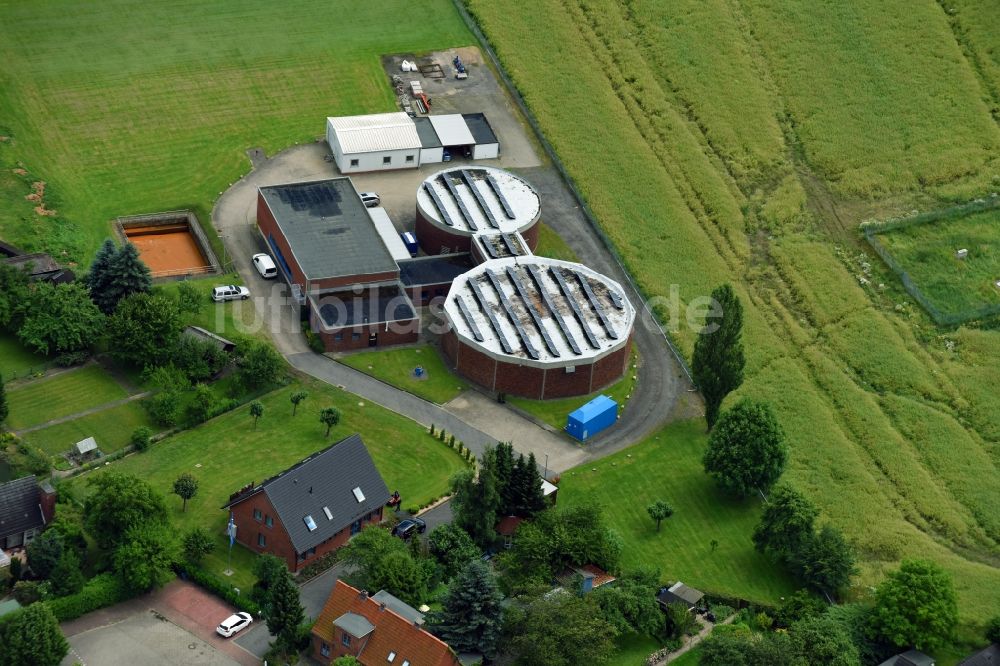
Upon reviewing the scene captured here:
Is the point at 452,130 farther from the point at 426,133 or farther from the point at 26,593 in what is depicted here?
the point at 26,593

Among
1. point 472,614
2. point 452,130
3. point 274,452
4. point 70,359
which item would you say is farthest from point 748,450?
point 70,359

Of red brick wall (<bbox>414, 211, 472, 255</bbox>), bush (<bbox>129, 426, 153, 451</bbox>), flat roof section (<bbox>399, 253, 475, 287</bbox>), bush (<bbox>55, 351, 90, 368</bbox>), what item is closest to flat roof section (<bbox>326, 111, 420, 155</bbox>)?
red brick wall (<bbox>414, 211, 472, 255</bbox>)

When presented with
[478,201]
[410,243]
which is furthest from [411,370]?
[478,201]

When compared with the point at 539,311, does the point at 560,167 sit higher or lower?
higher

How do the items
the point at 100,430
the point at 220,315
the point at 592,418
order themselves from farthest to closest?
the point at 220,315, the point at 592,418, the point at 100,430

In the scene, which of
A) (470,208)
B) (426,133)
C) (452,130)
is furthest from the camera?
(452,130)

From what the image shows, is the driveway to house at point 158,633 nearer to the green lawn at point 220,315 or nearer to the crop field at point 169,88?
the green lawn at point 220,315

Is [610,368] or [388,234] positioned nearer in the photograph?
[610,368]

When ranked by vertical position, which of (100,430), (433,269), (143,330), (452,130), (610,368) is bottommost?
(610,368)

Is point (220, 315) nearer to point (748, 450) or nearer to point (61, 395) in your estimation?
point (61, 395)
